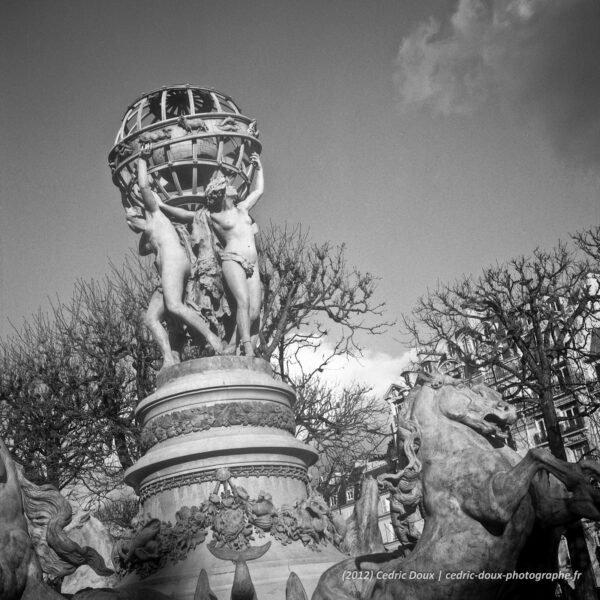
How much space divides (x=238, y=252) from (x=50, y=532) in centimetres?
490

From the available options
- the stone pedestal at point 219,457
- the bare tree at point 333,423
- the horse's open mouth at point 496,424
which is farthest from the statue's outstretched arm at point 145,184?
the bare tree at point 333,423

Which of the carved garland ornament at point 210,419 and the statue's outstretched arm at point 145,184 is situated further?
the statue's outstretched arm at point 145,184

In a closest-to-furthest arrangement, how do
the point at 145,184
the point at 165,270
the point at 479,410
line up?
1. the point at 479,410
2. the point at 165,270
3. the point at 145,184

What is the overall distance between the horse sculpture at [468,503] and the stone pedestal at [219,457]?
157 cm

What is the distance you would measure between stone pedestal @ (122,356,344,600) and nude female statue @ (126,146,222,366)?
77cm

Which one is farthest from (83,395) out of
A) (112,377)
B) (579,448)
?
(579,448)

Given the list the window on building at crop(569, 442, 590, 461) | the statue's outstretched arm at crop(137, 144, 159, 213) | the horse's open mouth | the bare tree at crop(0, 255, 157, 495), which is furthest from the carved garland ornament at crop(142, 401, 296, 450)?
the window on building at crop(569, 442, 590, 461)

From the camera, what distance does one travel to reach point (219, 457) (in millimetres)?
7926

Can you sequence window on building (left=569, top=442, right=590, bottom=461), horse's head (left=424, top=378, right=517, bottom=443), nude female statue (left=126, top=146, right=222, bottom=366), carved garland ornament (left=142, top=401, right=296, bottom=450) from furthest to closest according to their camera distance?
window on building (left=569, top=442, right=590, bottom=461)
nude female statue (left=126, top=146, right=222, bottom=366)
carved garland ornament (left=142, top=401, right=296, bottom=450)
horse's head (left=424, top=378, right=517, bottom=443)

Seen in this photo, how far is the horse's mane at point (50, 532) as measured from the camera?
5828 mm

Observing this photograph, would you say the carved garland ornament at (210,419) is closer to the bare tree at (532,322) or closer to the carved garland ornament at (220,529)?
the carved garland ornament at (220,529)

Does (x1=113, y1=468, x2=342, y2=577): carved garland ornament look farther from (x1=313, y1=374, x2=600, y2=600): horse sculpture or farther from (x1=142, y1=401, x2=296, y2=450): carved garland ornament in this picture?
(x1=313, y1=374, x2=600, y2=600): horse sculpture

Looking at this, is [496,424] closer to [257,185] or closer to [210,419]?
[210,419]

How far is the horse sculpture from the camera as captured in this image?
192 inches
